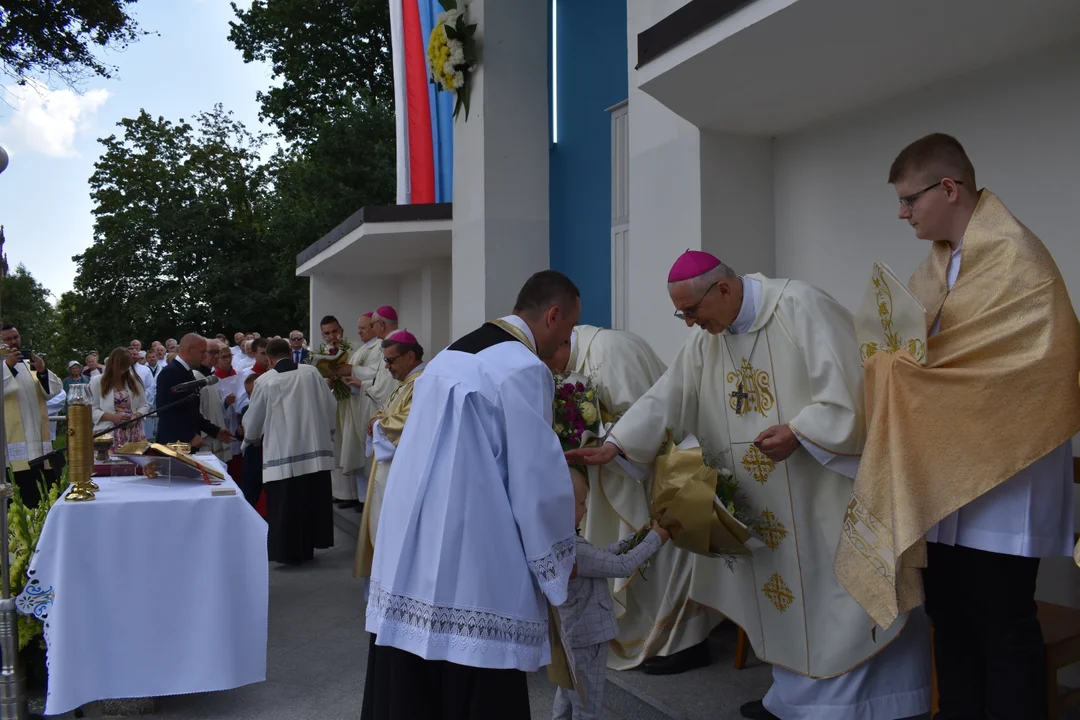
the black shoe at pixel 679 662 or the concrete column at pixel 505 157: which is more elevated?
the concrete column at pixel 505 157

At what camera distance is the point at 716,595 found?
4312mm

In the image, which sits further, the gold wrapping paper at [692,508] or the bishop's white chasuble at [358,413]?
the bishop's white chasuble at [358,413]

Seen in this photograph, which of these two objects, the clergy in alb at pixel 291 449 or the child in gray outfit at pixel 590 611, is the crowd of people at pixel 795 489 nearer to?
the child in gray outfit at pixel 590 611

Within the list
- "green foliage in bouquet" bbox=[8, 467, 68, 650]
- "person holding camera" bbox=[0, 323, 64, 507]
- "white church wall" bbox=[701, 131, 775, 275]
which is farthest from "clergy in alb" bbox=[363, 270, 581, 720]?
"person holding camera" bbox=[0, 323, 64, 507]

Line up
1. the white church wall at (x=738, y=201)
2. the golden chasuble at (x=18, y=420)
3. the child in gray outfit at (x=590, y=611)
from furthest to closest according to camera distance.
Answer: the golden chasuble at (x=18, y=420)
the white church wall at (x=738, y=201)
the child in gray outfit at (x=590, y=611)

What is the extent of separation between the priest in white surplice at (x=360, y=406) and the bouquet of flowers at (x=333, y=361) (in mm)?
106

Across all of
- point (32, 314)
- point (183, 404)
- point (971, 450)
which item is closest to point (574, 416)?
point (971, 450)

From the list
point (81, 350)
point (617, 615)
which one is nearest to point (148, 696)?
point (617, 615)

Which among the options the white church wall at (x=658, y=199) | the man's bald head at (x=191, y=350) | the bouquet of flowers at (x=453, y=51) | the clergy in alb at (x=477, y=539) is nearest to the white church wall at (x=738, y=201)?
the white church wall at (x=658, y=199)

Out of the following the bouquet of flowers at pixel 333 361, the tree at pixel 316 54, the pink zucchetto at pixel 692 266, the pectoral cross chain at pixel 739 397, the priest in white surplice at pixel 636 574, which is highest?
the tree at pixel 316 54

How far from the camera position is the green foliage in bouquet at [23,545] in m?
4.66

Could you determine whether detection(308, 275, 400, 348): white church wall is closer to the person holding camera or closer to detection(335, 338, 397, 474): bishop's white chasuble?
detection(335, 338, 397, 474): bishop's white chasuble

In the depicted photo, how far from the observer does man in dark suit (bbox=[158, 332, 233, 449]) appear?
758cm

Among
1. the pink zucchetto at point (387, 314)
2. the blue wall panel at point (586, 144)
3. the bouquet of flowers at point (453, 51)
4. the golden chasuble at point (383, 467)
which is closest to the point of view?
the golden chasuble at point (383, 467)
